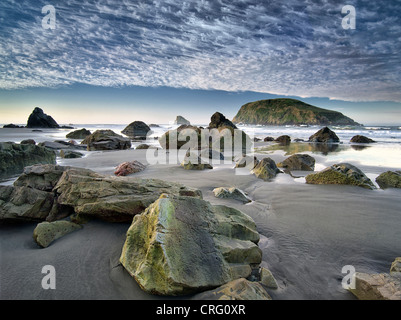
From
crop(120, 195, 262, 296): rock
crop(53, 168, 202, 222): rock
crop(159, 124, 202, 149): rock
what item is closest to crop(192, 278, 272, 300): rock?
crop(120, 195, 262, 296): rock

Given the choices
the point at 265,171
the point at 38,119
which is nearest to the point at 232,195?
the point at 265,171

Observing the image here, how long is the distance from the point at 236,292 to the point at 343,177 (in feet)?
17.4

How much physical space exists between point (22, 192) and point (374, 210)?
6367 mm

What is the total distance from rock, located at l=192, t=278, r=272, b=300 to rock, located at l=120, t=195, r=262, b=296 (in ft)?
0.21

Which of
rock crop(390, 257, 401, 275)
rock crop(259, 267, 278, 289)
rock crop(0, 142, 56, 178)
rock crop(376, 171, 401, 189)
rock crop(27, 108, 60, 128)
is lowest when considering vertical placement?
rock crop(259, 267, 278, 289)

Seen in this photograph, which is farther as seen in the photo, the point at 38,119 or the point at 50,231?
the point at 38,119

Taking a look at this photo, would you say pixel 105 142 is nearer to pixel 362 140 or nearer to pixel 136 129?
pixel 136 129

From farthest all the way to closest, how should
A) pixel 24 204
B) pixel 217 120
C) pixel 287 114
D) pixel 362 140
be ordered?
pixel 287 114 → pixel 217 120 → pixel 362 140 → pixel 24 204

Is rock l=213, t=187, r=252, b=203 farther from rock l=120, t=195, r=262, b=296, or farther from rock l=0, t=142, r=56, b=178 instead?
rock l=0, t=142, r=56, b=178

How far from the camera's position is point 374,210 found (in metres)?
4.04

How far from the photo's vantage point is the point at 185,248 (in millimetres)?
2066

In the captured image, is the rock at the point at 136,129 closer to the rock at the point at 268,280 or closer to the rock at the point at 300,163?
the rock at the point at 300,163

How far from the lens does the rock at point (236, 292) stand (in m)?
1.74

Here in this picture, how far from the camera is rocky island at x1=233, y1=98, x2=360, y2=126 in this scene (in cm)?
7994
